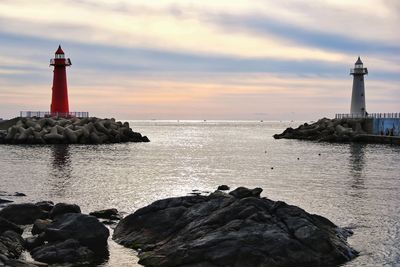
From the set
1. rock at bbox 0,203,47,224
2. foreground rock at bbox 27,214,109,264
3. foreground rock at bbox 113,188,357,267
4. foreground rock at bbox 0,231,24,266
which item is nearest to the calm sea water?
foreground rock at bbox 27,214,109,264

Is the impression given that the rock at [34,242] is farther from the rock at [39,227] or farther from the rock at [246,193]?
the rock at [246,193]

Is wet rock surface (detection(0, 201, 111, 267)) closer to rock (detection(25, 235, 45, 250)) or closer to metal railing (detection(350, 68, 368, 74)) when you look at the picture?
rock (detection(25, 235, 45, 250))

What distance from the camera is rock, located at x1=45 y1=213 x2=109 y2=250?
56.0 ft

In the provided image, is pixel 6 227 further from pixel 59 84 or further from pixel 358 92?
pixel 358 92

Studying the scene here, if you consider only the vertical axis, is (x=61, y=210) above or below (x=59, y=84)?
below

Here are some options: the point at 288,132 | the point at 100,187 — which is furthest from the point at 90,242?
the point at 288,132

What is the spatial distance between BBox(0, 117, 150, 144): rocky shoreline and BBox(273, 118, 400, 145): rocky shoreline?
37564mm

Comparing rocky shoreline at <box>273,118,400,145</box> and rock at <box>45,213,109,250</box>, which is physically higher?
rocky shoreline at <box>273,118,400,145</box>

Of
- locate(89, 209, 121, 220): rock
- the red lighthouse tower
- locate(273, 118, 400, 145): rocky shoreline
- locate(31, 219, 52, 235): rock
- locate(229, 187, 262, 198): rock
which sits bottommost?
locate(89, 209, 121, 220): rock

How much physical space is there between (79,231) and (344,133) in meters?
73.6

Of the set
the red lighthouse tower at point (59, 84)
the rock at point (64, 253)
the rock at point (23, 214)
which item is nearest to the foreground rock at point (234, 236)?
the rock at point (64, 253)

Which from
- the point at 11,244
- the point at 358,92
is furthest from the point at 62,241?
the point at 358,92

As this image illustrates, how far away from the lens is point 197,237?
51.5 feet

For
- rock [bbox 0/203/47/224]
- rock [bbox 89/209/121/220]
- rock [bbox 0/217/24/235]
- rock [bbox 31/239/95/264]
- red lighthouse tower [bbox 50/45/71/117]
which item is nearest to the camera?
rock [bbox 31/239/95/264]
